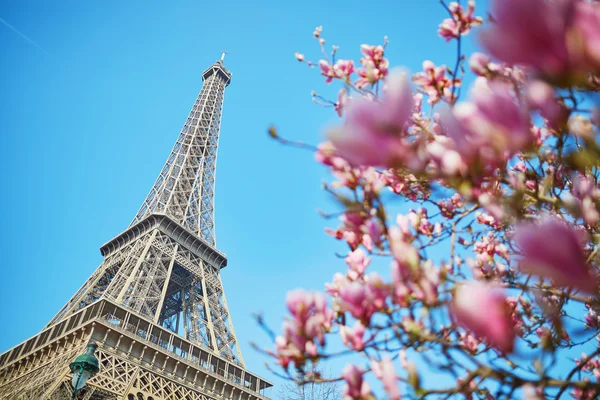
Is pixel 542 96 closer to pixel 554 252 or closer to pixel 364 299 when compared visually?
pixel 554 252

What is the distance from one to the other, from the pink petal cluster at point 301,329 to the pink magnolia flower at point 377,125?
89 centimetres

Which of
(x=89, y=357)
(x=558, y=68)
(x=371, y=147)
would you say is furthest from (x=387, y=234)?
(x=89, y=357)

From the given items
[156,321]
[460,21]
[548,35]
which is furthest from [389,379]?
[156,321]

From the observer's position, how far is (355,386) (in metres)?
1.43

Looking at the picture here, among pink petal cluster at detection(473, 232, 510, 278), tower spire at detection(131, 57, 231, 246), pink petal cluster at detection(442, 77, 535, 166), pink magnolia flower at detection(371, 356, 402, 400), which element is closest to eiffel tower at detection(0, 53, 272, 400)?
tower spire at detection(131, 57, 231, 246)

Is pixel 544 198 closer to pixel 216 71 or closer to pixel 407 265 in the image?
pixel 407 265

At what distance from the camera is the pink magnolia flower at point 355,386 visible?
142 cm

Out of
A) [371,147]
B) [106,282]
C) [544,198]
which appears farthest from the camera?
[106,282]

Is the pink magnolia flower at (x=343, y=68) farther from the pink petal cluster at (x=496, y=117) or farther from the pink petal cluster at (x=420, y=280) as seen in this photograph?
the pink petal cluster at (x=496, y=117)

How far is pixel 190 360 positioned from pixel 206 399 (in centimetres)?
184

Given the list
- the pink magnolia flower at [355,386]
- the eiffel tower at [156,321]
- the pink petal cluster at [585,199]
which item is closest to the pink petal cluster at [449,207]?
the pink petal cluster at [585,199]

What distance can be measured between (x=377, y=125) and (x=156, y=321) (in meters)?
19.2

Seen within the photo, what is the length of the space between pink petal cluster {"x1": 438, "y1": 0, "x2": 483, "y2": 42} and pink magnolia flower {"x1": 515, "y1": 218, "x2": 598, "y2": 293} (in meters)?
1.63

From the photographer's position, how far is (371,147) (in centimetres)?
97
